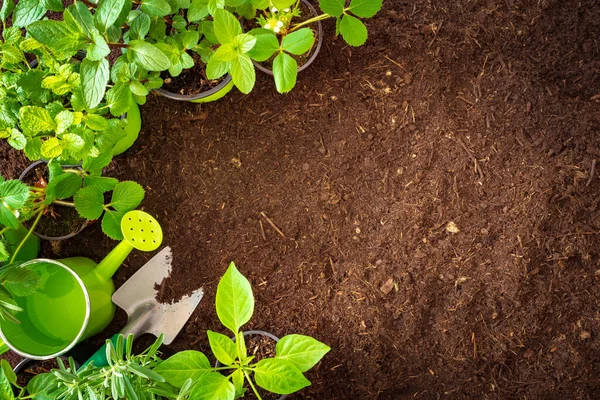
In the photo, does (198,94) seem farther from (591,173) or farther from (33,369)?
(591,173)

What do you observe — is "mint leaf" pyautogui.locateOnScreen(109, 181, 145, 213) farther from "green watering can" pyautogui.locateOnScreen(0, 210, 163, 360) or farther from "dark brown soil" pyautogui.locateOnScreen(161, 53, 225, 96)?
"dark brown soil" pyautogui.locateOnScreen(161, 53, 225, 96)

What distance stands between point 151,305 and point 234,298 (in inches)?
17.5

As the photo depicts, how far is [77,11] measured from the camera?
1022 millimetres

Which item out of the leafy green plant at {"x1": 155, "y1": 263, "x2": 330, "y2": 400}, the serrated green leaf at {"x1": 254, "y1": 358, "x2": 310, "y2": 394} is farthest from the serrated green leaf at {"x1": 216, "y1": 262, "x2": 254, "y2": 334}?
the serrated green leaf at {"x1": 254, "y1": 358, "x2": 310, "y2": 394}

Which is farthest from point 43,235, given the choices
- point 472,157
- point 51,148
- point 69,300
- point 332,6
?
point 472,157

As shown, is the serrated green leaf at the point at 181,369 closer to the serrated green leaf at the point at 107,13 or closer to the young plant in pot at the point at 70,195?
the young plant in pot at the point at 70,195

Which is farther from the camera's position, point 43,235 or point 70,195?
point 43,235

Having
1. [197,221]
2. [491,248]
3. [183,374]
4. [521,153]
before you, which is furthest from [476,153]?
[183,374]

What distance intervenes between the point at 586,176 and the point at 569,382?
0.53 m

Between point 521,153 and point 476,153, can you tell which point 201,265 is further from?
point 521,153

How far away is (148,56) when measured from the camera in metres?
1.08

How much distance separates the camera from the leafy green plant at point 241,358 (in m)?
1.08

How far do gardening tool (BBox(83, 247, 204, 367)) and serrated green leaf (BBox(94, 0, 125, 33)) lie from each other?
0.66 meters

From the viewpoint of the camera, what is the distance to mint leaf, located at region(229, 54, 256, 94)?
113cm
